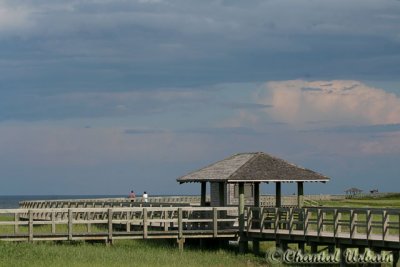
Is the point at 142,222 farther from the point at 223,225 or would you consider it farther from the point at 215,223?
the point at 223,225

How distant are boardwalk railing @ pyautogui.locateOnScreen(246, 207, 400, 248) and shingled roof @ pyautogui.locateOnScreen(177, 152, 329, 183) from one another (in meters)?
1.59

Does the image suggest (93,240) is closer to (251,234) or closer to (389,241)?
→ (251,234)

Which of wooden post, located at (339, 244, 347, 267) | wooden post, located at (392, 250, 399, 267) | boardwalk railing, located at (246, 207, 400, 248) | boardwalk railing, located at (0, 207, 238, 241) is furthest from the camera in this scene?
boardwalk railing, located at (0, 207, 238, 241)

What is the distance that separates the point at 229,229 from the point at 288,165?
173 inches

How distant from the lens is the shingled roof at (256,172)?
3909cm

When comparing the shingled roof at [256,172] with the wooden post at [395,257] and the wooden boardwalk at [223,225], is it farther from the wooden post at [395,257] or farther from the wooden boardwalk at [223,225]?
the wooden post at [395,257]

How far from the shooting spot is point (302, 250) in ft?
111

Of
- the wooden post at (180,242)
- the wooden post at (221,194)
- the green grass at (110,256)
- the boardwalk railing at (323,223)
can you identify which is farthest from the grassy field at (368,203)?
the green grass at (110,256)

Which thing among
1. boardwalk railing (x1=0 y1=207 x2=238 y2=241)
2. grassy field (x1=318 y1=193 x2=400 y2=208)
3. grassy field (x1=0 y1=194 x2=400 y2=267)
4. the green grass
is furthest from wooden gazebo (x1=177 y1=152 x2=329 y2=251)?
grassy field (x1=318 y1=193 x2=400 y2=208)

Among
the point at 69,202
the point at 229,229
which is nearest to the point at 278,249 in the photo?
the point at 229,229

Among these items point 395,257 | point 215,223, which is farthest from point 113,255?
point 395,257

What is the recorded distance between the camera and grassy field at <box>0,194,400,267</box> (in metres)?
30.9

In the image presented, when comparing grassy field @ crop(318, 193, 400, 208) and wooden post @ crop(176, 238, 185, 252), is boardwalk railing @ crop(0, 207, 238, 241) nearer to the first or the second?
wooden post @ crop(176, 238, 185, 252)

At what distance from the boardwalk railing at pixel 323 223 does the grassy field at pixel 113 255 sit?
1.57m
